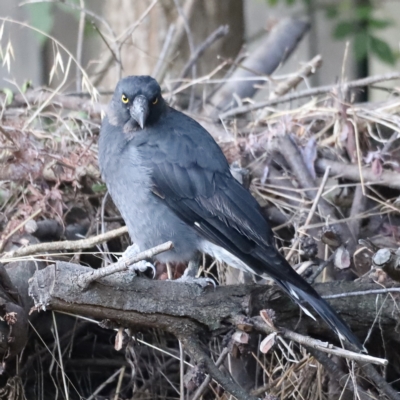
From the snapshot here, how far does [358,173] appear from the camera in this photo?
8.75ft

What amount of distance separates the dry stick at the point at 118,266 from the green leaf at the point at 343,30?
3118mm

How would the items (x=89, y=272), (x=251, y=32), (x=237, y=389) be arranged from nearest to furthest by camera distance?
(x=89, y=272) → (x=237, y=389) → (x=251, y=32)

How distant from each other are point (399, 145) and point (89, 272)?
67.0 inches

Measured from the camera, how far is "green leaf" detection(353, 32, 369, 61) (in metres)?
4.22

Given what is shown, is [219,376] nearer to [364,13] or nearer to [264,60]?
[264,60]

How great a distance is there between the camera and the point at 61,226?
251 centimetres

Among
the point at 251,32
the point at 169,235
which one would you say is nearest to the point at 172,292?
the point at 169,235

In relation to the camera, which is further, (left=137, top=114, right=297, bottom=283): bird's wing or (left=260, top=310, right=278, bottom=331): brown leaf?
(left=137, top=114, right=297, bottom=283): bird's wing

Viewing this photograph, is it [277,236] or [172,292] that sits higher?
[172,292]

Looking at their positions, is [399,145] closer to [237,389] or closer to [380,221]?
[380,221]

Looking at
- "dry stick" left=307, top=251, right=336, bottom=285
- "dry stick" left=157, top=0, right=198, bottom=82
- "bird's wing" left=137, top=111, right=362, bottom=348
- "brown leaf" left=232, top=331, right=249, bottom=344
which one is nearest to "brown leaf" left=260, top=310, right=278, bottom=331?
"brown leaf" left=232, top=331, right=249, bottom=344

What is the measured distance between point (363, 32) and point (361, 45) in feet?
0.45

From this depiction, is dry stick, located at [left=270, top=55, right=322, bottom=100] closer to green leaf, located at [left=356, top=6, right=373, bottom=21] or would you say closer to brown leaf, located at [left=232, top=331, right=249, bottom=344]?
green leaf, located at [left=356, top=6, right=373, bottom=21]

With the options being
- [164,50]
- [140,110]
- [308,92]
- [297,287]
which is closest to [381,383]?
[297,287]
